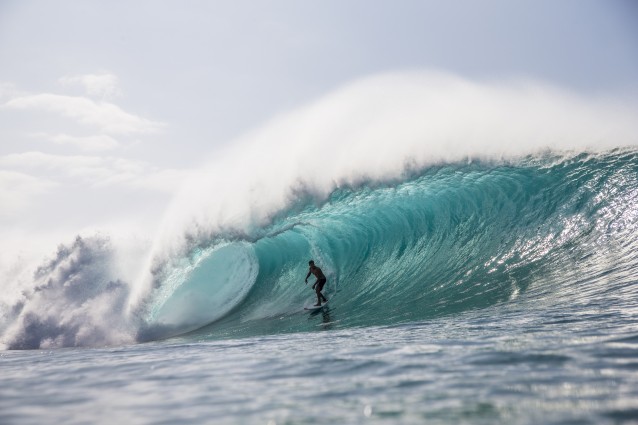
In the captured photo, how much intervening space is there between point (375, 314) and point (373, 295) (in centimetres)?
173

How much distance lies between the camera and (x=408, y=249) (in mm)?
12984

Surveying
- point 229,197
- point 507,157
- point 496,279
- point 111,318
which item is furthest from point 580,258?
point 111,318

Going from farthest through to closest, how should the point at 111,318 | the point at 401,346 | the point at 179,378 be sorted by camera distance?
1. the point at 111,318
2. the point at 401,346
3. the point at 179,378

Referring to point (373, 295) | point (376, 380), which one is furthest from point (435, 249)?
point (376, 380)

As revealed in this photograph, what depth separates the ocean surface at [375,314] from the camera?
3.59 metres

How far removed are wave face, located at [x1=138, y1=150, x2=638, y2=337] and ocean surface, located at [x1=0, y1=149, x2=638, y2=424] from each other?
5 centimetres

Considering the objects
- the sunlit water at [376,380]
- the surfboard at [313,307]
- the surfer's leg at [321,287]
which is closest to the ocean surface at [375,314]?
the sunlit water at [376,380]

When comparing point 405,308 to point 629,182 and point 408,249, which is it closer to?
point 408,249

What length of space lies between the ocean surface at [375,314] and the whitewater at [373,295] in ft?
0.10

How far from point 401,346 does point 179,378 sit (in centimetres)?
207

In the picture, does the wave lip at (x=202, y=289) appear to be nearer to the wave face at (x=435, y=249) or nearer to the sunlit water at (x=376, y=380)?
the wave face at (x=435, y=249)

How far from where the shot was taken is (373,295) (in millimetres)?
11055

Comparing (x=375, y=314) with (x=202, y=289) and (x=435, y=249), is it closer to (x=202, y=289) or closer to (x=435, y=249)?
(x=435, y=249)

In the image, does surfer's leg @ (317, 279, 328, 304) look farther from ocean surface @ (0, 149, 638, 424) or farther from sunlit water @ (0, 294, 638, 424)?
sunlit water @ (0, 294, 638, 424)
